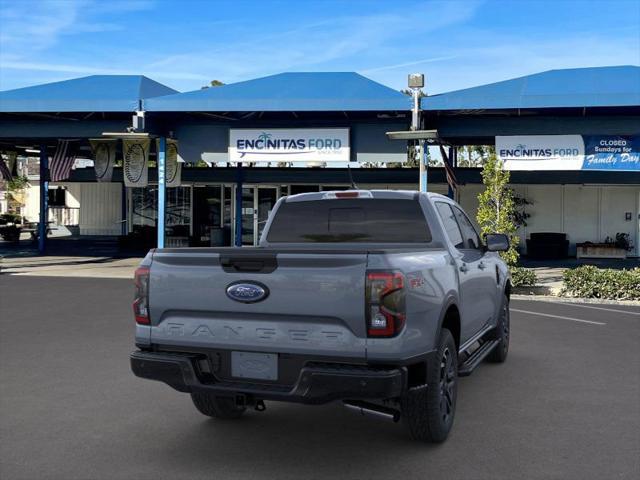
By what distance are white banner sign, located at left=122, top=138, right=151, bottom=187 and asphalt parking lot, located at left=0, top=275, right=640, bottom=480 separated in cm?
1310

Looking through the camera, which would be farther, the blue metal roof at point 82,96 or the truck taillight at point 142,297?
the blue metal roof at point 82,96

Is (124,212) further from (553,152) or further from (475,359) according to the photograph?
(475,359)

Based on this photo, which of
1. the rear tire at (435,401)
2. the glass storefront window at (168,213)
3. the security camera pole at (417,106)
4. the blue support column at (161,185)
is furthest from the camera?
the glass storefront window at (168,213)

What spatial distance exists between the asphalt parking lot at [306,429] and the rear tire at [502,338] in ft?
0.52

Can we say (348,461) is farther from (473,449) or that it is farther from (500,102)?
(500,102)

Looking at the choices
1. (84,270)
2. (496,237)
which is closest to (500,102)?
(496,237)

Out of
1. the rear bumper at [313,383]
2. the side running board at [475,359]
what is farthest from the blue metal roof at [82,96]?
the rear bumper at [313,383]

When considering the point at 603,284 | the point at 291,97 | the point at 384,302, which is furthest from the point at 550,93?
the point at 384,302

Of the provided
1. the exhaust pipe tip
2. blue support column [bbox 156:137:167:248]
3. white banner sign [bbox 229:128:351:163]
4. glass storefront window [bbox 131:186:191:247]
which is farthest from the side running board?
glass storefront window [bbox 131:186:191:247]

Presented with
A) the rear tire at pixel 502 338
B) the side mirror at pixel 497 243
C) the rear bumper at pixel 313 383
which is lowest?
the rear tire at pixel 502 338

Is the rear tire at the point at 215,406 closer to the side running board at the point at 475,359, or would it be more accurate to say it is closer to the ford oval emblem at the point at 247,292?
the ford oval emblem at the point at 247,292

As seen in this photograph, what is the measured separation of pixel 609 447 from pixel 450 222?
7.72ft

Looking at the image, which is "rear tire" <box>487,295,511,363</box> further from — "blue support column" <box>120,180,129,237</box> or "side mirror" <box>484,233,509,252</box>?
"blue support column" <box>120,180,129,237</box>

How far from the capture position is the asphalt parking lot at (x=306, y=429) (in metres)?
4.38
